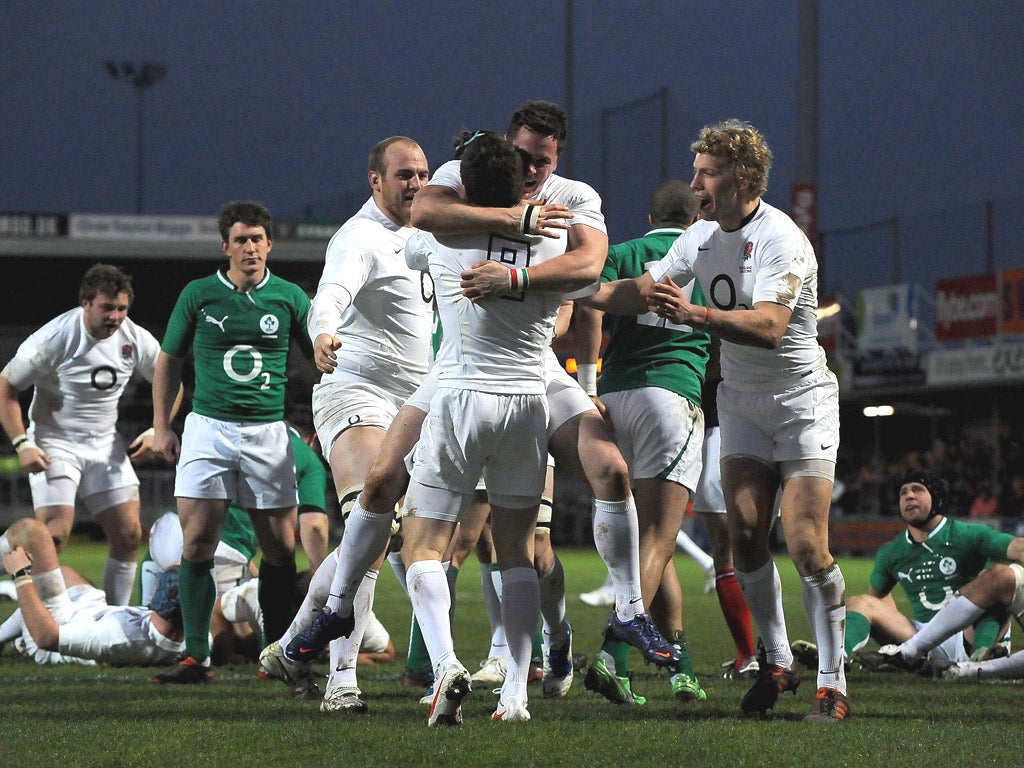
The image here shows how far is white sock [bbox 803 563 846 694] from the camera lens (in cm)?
582

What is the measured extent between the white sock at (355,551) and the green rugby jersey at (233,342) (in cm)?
199

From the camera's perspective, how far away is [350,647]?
6090 mm

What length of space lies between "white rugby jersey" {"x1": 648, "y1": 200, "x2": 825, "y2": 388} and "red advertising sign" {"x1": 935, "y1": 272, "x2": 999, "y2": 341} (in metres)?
23.9

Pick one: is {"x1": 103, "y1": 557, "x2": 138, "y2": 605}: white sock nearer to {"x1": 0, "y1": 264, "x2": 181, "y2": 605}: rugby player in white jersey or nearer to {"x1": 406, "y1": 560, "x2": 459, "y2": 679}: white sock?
{"x1": 0, "y1": 264, "x2": 181, "y2": 605}: rugby player in white jersey

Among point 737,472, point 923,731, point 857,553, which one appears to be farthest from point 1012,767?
point 857,553

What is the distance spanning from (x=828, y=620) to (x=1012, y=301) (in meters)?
23.9

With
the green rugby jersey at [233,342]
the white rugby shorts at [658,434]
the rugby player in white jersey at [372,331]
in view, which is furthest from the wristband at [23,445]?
the white rugby shorts at [658,434]

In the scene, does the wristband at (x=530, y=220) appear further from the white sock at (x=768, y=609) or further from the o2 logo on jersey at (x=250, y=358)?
the o2 logo on jersey at (x=250, y=358)

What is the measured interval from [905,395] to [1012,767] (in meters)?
28.8

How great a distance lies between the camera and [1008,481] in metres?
28.6

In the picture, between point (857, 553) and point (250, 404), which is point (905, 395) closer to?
point (857, 553)

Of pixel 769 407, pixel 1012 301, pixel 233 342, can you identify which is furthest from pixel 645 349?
pixel 1012 301

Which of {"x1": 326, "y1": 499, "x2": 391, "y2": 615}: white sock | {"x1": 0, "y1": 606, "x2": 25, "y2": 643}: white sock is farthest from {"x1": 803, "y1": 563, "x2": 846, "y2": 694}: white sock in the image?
{"x1": 0, "y1": 606, "x2": 25, "y2": 643}: white sock

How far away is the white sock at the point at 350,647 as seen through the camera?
6.04m
